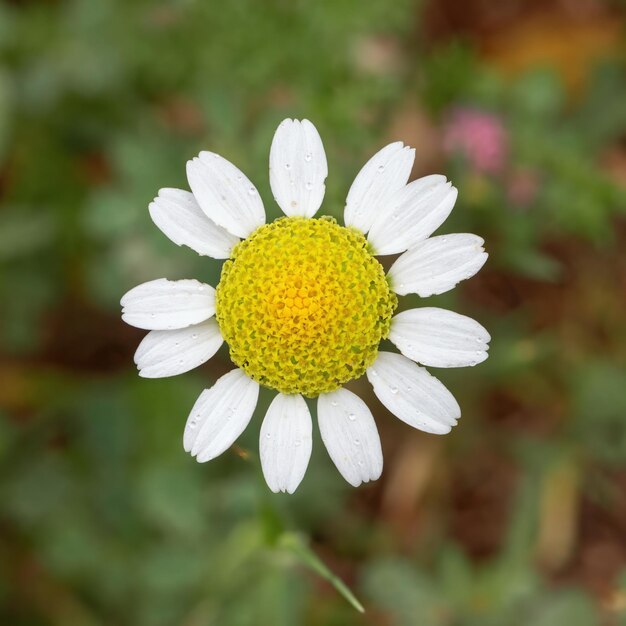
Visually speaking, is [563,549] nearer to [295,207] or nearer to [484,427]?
[484,427]

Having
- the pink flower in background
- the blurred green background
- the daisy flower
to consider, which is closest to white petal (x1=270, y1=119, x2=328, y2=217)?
the daisy flower

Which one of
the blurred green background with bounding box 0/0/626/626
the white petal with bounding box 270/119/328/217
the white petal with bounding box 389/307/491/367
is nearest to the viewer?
the white petal with bounding box 389/307/491/367

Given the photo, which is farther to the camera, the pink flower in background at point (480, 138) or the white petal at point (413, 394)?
the pink flower in background at point (480, 138)

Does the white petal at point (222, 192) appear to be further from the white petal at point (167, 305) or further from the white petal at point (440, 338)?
the white petal at point (440, 338)

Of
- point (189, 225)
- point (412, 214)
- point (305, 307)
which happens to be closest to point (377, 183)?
point (412, 214)

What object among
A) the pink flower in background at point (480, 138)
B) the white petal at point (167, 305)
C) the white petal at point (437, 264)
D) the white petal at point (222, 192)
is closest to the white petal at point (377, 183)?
the white petal at point (437, 264)

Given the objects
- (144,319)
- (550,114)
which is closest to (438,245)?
(144,319)

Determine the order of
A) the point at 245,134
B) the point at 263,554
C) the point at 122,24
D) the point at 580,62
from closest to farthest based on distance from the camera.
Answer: the point at 263,554
the point at 245,134
the point at 122,24
the point at 580,62

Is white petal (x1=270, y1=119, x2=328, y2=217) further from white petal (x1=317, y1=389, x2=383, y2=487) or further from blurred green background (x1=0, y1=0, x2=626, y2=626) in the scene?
blurred green background (x1=0, y1=0, x2=626, y2=626)
